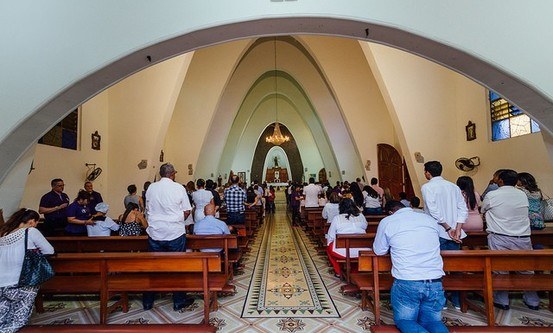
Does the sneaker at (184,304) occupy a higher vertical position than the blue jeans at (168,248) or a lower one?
lower

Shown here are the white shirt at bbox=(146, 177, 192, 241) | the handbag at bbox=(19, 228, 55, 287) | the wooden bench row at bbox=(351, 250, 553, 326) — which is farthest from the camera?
the white shirt at bbox=(146, 177, 192, 241)

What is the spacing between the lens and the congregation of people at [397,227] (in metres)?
2.36

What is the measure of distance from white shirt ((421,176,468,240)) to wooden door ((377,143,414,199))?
21.9ft

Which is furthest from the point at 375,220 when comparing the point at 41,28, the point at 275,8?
the point at 41,28

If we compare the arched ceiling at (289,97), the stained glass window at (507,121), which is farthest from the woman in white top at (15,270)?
the arched ceiling at (289,97)

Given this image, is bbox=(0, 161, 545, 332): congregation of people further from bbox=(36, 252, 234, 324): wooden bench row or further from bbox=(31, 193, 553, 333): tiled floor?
bbox=(36, 252, 234, 324): wooden bench row

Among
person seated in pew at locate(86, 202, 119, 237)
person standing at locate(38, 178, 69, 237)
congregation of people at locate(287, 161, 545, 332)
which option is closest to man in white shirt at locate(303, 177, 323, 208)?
congregation of people at locate(287, 161, 545, 332)

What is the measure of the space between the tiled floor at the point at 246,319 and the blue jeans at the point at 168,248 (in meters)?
0.10

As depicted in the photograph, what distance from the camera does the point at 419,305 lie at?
7.80ft

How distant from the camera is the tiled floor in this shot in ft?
9.68

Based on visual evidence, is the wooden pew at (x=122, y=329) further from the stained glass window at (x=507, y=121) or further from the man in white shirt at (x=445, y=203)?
the stained glass window at (x=507, y=121)

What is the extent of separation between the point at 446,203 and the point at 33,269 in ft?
12.3

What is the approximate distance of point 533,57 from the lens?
2695 millimetres

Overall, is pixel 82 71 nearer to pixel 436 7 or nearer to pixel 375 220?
pixel 436 7
